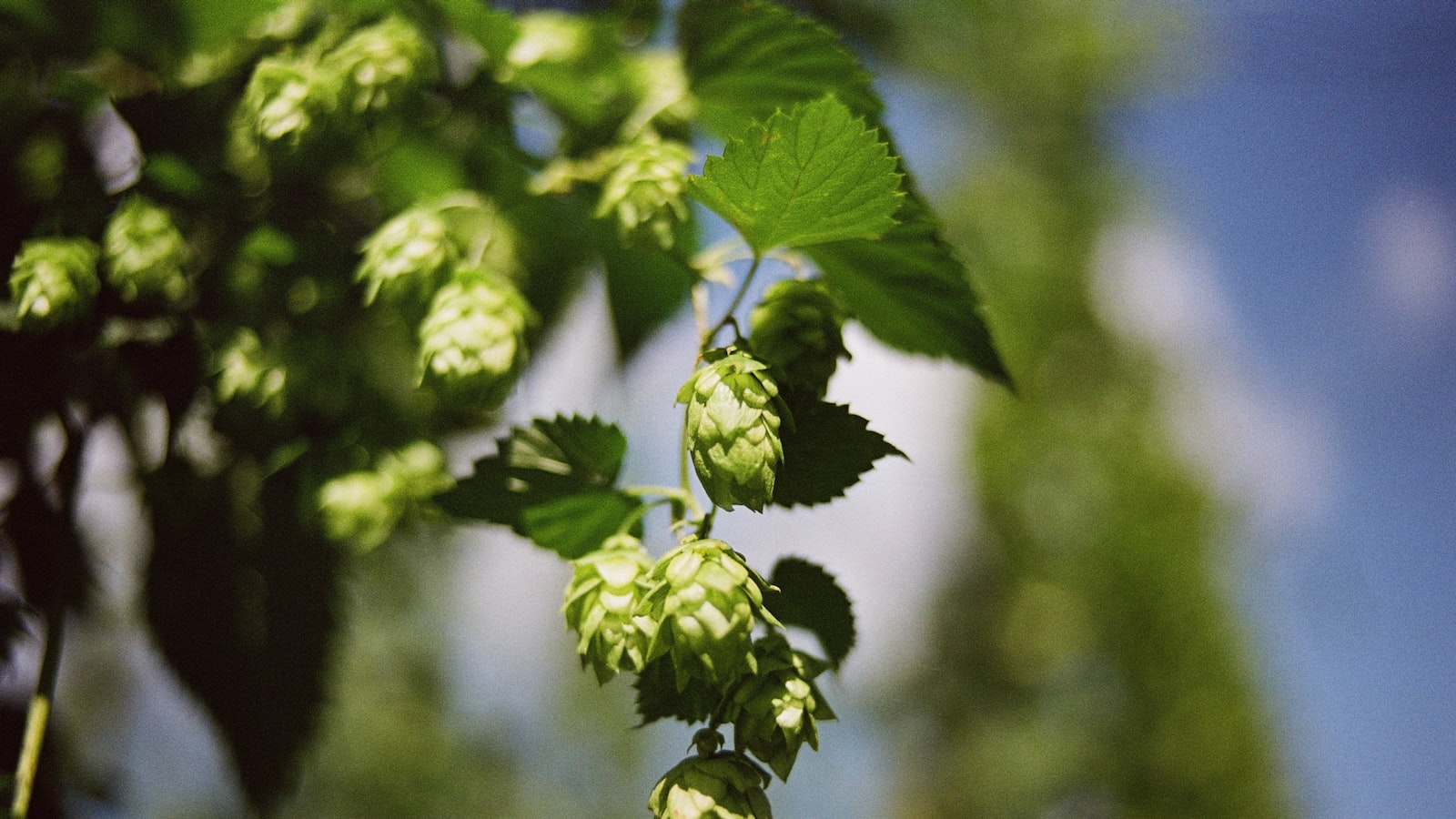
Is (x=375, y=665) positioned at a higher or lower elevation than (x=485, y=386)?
lower

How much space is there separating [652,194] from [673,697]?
0.19 m

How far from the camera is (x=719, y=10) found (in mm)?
418

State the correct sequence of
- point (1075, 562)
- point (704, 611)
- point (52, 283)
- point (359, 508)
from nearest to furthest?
A: point (704, 611) → point (52, 283) → point (359, 508) → point (1075, 562)

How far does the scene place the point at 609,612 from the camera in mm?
278

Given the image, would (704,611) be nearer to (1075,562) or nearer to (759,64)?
(759,64)

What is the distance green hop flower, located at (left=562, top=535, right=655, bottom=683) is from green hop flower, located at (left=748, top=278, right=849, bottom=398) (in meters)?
0.08

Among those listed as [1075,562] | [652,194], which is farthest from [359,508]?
[1075,562]

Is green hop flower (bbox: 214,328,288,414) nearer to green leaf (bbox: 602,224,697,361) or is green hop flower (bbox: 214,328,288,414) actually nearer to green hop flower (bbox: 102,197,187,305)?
green hop flower (bbox: 102,197,187,305)

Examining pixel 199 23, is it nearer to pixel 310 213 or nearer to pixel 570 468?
pixel 310 213

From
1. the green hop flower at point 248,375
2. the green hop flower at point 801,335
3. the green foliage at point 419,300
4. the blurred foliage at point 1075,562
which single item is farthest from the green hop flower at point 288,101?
the blurred foliage at point 1075,562

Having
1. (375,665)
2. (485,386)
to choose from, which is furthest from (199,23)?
(375,665)

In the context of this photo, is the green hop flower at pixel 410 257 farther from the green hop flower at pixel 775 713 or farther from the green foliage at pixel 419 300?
the green hop flower at pixel 775 713

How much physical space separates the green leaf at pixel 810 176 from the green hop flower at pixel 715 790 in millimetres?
176

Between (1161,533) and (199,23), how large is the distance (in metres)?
7.27
